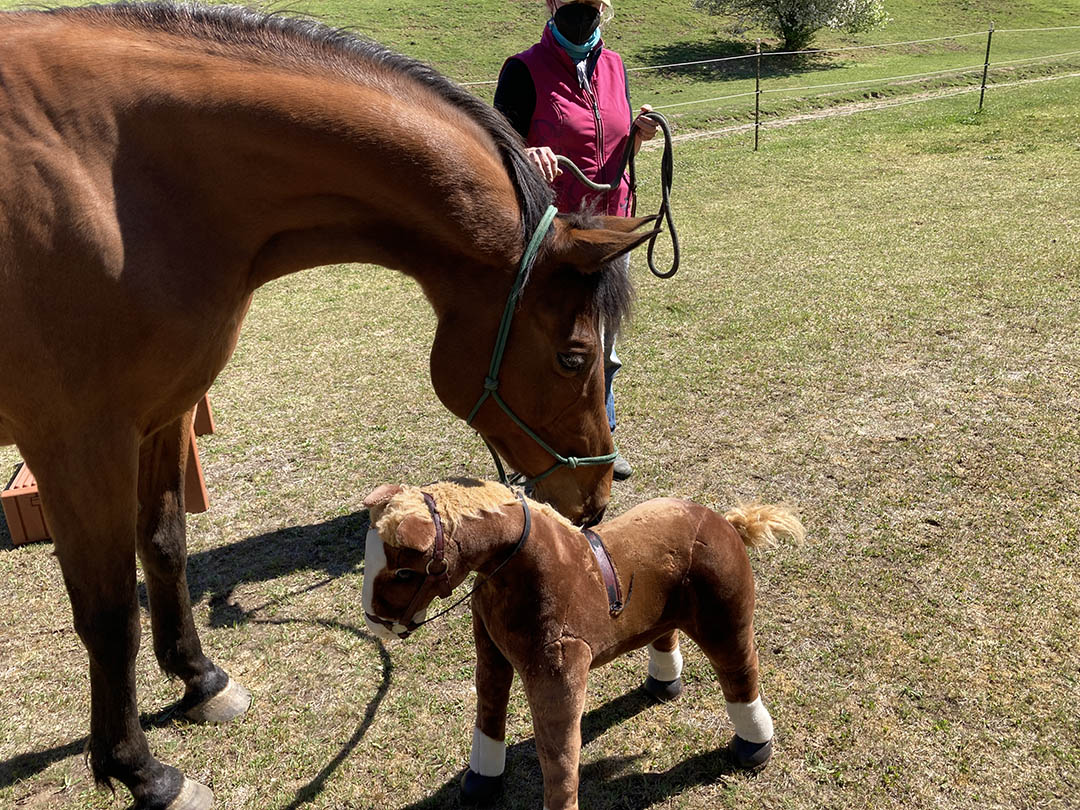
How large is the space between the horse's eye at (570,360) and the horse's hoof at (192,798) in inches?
66.2

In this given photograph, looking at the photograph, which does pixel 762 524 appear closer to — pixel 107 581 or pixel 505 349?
pixel 505 349

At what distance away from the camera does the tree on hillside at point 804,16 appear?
77.5 feet

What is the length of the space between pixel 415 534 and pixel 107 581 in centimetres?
107

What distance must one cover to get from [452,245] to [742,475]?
7.98 feet

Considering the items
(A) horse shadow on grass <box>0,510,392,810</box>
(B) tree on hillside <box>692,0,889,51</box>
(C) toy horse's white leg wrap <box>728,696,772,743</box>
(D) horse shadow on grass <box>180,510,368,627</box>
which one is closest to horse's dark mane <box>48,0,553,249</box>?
(C) toy horse's white leg wrap <box>728,696,772,743</box>

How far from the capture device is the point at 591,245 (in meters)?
2.01

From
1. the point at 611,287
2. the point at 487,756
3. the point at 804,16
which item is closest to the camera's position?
the point at 611,287

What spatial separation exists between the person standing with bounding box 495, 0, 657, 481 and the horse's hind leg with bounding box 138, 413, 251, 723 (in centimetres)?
167

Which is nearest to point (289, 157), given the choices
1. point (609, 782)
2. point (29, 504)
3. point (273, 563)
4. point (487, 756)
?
point (487, 756)

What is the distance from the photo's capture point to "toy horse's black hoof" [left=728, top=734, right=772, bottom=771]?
2297mm

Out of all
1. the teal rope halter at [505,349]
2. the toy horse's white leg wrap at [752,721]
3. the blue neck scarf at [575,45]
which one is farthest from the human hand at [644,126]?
the toy horse's white leg wrap at [752,721]

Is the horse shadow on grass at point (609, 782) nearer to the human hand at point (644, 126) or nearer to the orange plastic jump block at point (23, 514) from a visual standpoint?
the human hand at point (644, 126)

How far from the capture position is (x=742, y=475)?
397cm

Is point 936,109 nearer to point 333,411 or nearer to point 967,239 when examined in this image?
point 967,239
